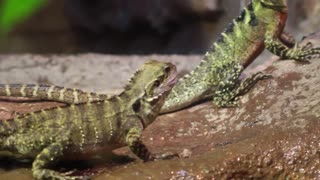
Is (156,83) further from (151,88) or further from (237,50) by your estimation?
(237,50)

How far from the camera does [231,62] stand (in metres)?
4.98

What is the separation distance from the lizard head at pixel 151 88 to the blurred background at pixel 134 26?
4884mm

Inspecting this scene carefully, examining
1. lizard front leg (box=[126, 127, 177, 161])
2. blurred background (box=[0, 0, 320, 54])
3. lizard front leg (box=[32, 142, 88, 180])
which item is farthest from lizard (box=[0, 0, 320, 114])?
blurred background (box=[0, 0, 320, 54])

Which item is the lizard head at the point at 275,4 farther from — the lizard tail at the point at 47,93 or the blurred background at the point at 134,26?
the blurred background at the point at 134,26

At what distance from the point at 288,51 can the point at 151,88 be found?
6.03 feet

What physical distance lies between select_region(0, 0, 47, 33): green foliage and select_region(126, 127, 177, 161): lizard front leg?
2.30 meters

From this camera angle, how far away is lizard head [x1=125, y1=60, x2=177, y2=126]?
3.41 m

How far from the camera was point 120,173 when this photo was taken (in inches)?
111

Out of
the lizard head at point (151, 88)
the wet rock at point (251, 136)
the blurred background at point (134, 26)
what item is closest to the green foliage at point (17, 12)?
the wet rock at point (251, 136)

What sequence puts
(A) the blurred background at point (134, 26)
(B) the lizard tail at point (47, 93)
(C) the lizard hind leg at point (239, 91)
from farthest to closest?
(A) the blurred background at point (134, 26) → (B) the lizard tail at point (47, 93) → (C) the lizard hind leg at point (239, 91)

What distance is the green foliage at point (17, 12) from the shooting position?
34.2 inches

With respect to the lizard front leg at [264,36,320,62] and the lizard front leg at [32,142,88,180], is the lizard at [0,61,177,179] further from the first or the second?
the lizard front leg at [264,36,320,62]

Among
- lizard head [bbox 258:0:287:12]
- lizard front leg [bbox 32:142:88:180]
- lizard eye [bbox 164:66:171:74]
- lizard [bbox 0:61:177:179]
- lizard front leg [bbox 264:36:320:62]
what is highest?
lizard head [bbox 258:0:287:12]

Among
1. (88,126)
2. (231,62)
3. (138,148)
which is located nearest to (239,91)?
A: (231,62)
